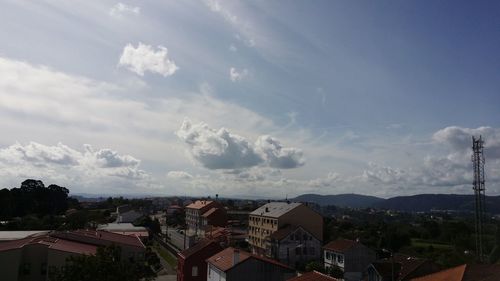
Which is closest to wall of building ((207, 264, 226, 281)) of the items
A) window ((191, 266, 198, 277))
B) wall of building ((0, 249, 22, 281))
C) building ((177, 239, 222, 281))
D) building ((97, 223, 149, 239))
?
building ((177, 239, 222, 281))

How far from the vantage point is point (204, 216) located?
384 feet

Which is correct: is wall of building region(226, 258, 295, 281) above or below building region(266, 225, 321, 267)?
above

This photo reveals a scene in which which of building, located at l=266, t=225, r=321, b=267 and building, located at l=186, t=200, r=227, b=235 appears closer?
building, located at l=266, t=225, r=321, b=267

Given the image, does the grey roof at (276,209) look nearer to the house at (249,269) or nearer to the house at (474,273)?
the house at (249,269)

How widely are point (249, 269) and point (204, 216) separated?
80.1m

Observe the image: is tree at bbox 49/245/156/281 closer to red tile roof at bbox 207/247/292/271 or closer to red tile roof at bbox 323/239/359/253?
red tile roof at bbox 207/247/292/271

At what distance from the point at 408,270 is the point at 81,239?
108 feet

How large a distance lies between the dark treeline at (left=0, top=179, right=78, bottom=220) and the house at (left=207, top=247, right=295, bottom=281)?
291ft

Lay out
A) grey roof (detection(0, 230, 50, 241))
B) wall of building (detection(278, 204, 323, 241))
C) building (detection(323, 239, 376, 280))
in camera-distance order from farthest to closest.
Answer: wall of building (detection(278, 204, 323, 241)) → grey roof (detection(0, 230, 50, 241)) → building (detection(323, 239, 376, 280))

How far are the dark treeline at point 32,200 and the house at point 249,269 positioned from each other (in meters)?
88.7

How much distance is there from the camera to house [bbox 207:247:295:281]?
1496 inches

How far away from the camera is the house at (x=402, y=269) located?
3947 cm

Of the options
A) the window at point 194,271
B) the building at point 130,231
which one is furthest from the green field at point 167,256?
the window at point 194,271

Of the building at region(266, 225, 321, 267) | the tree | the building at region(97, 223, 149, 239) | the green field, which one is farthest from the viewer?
the building at region(97, 223, 149, 239)
